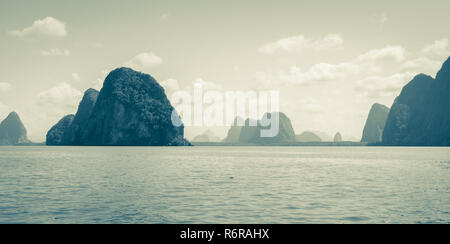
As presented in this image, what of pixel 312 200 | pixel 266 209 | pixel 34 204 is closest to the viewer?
pixel 266 209

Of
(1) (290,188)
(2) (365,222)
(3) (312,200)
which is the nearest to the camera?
(2) (365,222)

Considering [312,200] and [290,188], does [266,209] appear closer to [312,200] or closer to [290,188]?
[312,200]

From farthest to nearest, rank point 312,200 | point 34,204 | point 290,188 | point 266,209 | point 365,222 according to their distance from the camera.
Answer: point 290,188 < point 312,200 < point 34,204 < point 266,209 < point 365,222

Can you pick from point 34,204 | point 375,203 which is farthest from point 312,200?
point 34,204
